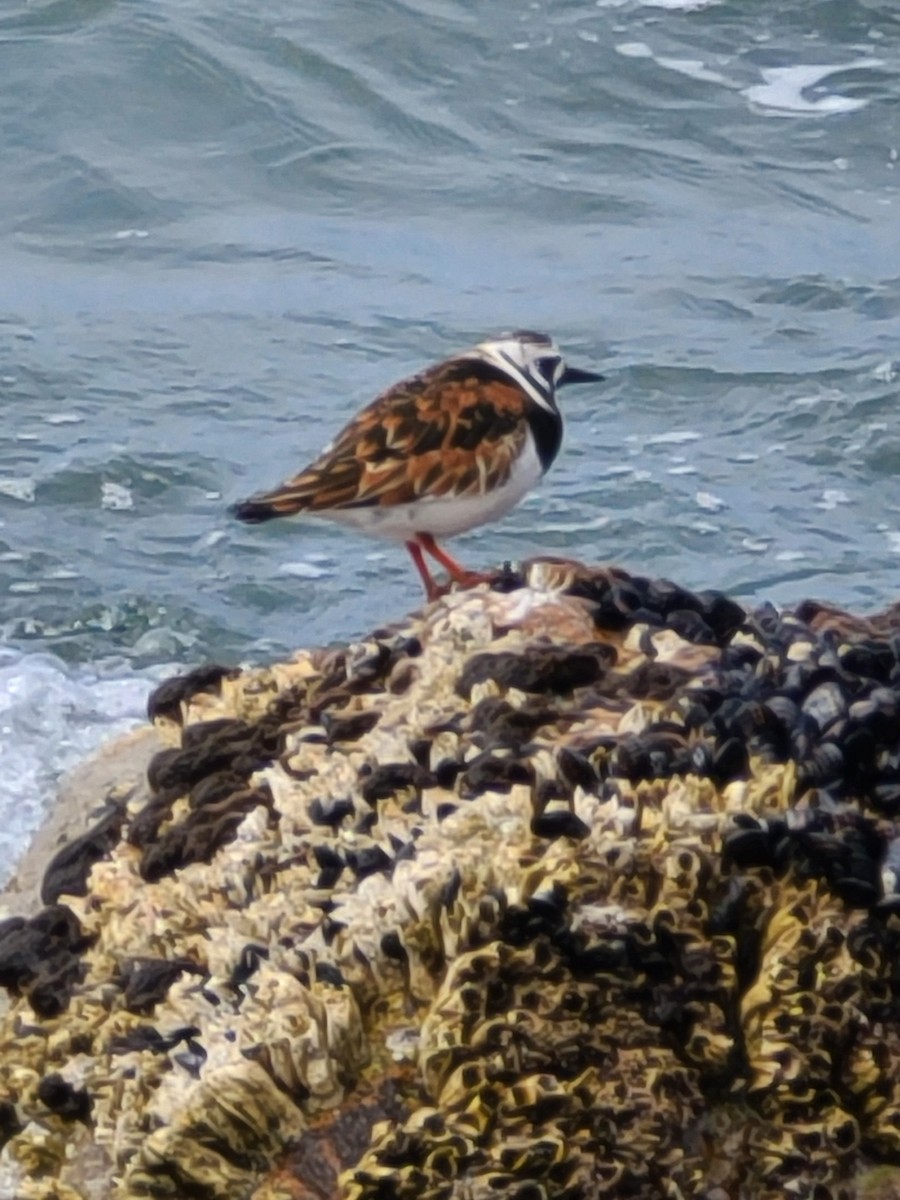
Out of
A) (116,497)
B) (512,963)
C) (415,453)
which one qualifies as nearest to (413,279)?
(116,497)

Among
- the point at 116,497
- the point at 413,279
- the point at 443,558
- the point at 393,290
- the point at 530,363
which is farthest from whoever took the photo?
the point at 413,279

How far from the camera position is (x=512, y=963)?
106 inches

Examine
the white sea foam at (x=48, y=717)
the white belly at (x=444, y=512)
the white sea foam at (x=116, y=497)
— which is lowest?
the white sea foam at (x=48, y=717)

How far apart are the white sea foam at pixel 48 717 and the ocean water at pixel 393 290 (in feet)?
0.04

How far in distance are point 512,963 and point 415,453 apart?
7.38 feet

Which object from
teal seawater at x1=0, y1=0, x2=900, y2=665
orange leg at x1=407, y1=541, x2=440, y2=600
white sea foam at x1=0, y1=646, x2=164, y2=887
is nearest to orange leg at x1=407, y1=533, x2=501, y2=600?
orange leg at x1=407, y1=541, x2=440, y2=600

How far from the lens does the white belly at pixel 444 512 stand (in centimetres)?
479

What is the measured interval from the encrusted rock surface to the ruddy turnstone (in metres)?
1.56

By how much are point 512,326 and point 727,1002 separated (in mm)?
6444

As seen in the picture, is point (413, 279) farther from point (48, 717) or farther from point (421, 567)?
point (421, 567)

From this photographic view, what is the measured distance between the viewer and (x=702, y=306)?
898 cm

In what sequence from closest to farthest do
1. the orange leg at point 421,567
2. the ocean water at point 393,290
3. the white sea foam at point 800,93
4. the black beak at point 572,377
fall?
the orange leg at point 421,567
the black beak at point 572,377
the ocean water at point 393,290
the white sea foam at point 800,93

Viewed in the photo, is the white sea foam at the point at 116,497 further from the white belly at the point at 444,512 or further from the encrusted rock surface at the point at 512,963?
the encrusted rock surface at the point at 512,963

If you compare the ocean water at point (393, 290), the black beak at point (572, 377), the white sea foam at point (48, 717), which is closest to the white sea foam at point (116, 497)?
the ocean water at point (393, 290)
